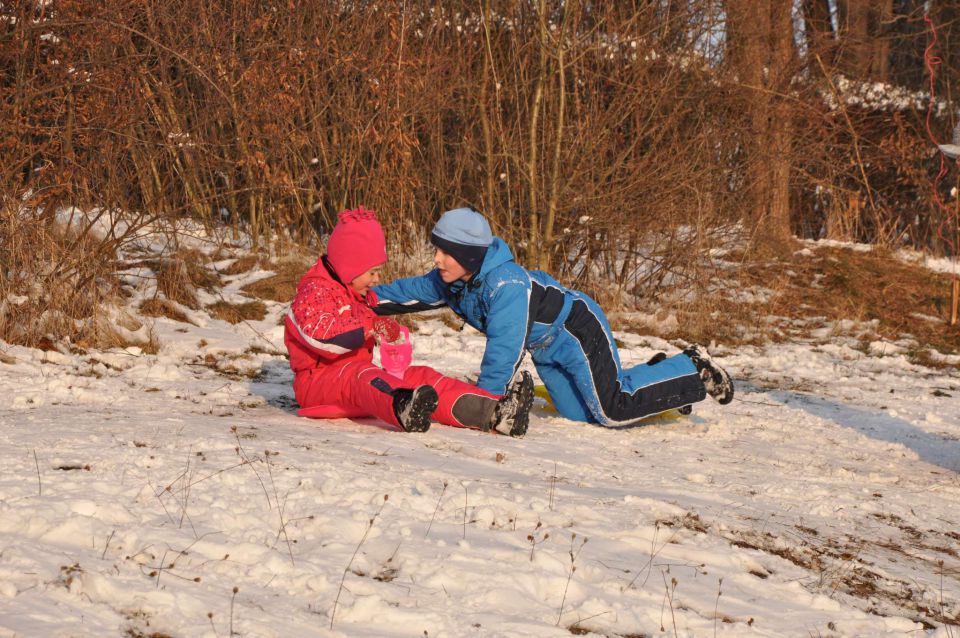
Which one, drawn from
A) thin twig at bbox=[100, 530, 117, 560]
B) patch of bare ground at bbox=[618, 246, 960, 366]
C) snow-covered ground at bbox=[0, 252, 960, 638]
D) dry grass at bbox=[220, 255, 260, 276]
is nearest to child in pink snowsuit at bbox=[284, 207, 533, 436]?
snow-covered ground at bbox=[0, 252, 960, 638]

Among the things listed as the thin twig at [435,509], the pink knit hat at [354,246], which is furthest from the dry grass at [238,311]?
the thin twig at [435,509]

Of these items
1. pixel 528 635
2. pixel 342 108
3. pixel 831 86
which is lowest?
pixel 528 635

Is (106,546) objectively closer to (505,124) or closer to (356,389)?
(356,389)

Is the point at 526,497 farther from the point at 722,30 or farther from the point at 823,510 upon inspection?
the point at 722,30

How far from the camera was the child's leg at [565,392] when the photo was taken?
5816 millimetres

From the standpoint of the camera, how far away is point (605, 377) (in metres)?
5.66

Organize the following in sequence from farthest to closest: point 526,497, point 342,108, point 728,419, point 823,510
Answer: point 342,108
point 728,419
point 823,510
point 526,497

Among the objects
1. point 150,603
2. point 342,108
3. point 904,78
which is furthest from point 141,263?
point 904,78

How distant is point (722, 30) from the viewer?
34.9 ft

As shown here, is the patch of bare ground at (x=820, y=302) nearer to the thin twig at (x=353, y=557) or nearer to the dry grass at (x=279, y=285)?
the dry grass at (x=279, y=285)

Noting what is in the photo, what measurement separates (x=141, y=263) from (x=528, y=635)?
6651 millimetres

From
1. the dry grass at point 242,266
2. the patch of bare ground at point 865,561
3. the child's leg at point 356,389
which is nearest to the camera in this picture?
the patch of bare ground at point 865,561

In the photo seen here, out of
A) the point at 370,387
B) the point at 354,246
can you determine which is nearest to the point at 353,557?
the point at 370,387

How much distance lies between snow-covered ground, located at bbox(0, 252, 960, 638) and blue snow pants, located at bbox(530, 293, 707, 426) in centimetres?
13
